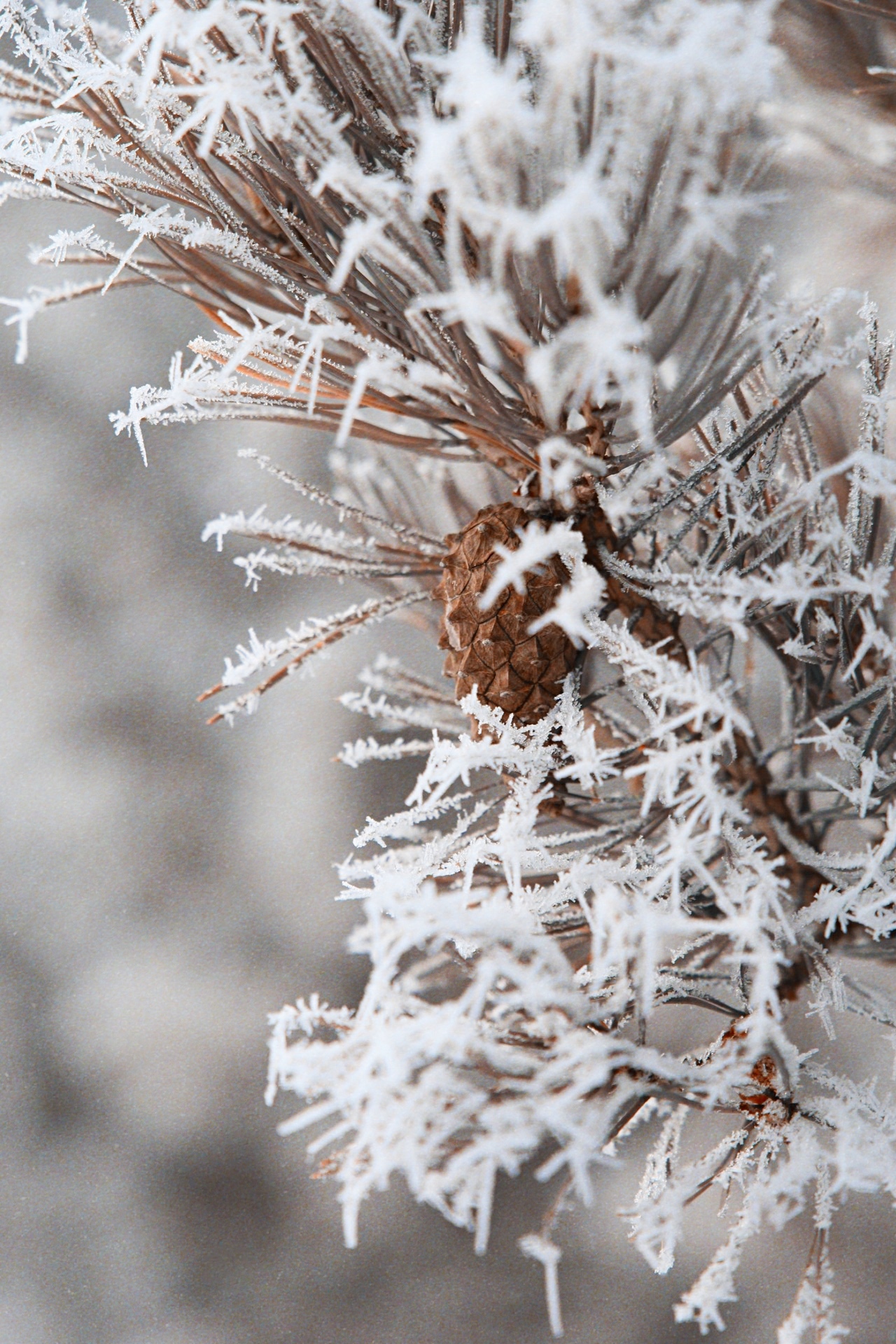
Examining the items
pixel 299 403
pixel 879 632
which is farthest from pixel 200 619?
pixel 879 632

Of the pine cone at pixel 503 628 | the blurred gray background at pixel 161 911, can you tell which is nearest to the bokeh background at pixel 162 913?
the blurred gray background at pixel 161 911

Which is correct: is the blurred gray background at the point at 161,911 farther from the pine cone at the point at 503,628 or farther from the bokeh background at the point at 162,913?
the pine cone at the point at 503,628

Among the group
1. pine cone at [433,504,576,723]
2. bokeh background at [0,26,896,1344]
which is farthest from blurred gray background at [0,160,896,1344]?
pine cone at [433,504,576,723]

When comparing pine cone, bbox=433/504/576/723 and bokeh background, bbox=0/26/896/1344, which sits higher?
pine cone, bbox=433/504/576/723

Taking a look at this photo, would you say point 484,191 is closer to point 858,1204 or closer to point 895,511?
point 895,511

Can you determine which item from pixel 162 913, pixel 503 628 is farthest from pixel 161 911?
pixel 503 628

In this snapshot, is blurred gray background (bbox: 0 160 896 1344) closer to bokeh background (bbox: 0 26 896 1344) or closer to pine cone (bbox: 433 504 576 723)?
bokeh background (bbox: 0 26 896 1344)

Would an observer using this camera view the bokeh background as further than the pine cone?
Yes
